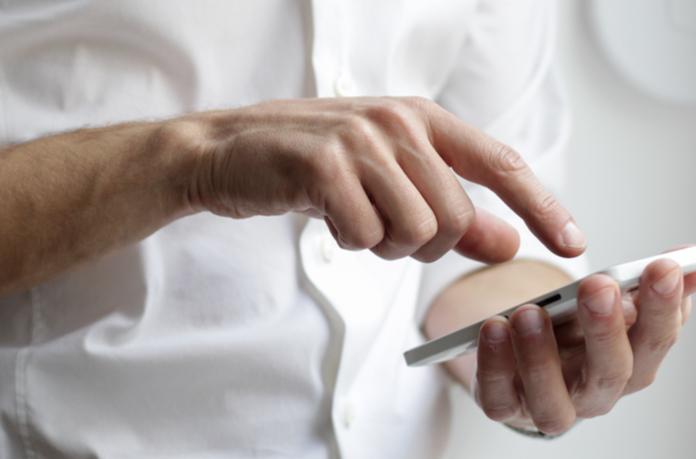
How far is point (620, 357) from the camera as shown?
23.3 inches

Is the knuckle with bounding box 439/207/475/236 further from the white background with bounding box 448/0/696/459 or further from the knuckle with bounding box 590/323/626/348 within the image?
the white background with bounding box 448/0/696/459

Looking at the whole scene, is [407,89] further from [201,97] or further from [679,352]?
[679,352]

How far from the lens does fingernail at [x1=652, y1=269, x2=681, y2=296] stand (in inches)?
20.9

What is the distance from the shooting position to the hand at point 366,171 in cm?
50

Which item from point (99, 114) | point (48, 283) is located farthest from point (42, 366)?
point (99, 114)

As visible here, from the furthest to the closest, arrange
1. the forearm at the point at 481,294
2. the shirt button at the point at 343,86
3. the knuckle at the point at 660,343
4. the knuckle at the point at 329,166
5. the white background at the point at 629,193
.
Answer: the white background at the point at 629,193 < the forearm at the point at 481,294 < the shirt button at the point at 343,86 < the knuckle at the point at 660,343 < the knuckle at the point at 329,166

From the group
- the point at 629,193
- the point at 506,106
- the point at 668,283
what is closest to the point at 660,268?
the point at 668,283

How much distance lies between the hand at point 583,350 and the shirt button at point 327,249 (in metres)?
0.17

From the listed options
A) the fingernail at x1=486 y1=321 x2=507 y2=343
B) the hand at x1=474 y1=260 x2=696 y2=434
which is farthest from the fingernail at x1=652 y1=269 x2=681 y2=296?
the fingernail at x1=486 y1=321 x2=507 y2=343

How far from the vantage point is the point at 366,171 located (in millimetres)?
502

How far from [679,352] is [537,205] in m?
0.75

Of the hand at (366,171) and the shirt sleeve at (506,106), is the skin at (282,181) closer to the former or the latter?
the hand at (366,171)

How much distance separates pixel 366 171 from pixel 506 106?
18.8 inches

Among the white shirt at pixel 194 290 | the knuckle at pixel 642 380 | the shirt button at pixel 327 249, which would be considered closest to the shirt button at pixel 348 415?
the white shirt at pixel 194 290
